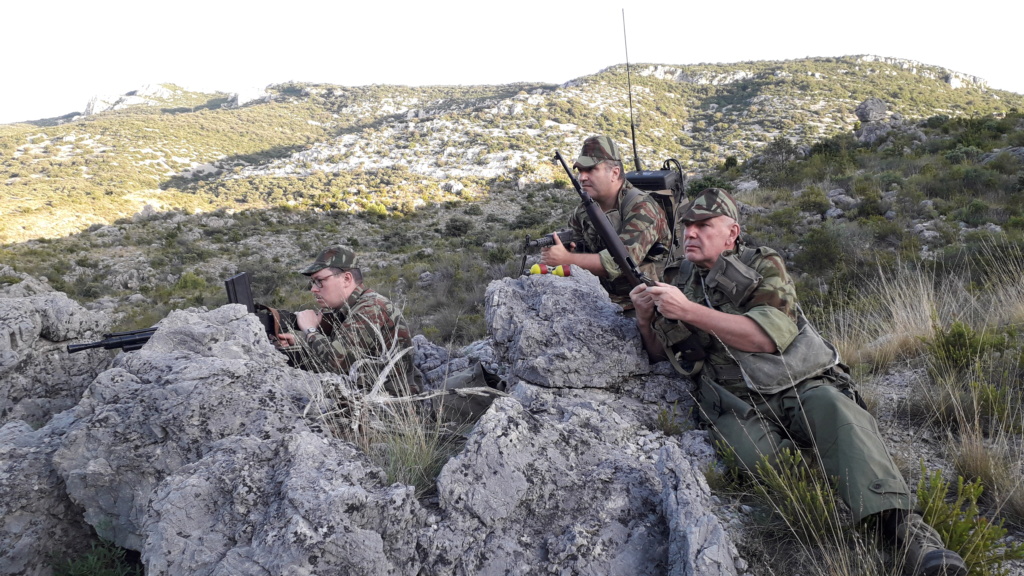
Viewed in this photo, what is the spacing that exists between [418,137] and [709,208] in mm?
59322

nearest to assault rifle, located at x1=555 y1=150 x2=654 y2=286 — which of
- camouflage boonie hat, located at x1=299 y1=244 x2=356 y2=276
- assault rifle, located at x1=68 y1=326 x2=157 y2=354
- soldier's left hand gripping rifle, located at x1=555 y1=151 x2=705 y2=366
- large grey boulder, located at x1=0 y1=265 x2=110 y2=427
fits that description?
soldier's left hand gripping rifle, located at x1=555 y1=151 x2=705 y2=366

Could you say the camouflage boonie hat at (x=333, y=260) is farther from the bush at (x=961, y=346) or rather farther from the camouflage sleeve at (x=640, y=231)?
the bush at (x=961, y=346)

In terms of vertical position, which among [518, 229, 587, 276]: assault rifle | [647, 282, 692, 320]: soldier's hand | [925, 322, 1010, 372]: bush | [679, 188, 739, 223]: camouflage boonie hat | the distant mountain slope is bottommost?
[925, 322, 1010, 372]: bush

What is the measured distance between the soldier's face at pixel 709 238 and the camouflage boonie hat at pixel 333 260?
2.39 meters

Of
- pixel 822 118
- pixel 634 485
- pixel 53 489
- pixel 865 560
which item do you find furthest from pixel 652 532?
pixel 822 118

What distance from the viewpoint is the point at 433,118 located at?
64.9m

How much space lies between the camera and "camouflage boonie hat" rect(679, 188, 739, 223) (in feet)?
8.18

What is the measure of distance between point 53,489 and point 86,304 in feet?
48.4

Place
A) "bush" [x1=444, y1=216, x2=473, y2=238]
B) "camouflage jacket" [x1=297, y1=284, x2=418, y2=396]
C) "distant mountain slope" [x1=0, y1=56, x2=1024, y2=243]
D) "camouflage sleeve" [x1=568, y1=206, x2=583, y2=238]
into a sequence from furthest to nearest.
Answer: "distant mountain slope" [x1=0, y1=56, x2=1024, y2=243]
"bush" [x1=444, y1=216, x2=473, y2=238]
"camouflage sleeve" [x1=568, y1=206, x2=583, y2=238]
"camouflage jacket" [x1=297, y1=284, x2=418, y2=396]

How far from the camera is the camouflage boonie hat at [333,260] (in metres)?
3.51

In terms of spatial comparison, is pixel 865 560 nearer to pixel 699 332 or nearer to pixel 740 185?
pixel 699 332

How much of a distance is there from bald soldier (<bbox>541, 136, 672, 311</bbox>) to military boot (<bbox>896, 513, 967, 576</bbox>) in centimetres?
205

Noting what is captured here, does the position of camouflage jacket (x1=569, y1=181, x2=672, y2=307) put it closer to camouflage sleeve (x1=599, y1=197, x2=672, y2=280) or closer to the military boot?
camouflage sleeve (x1=599, y1=197, x2=672, y2=280)

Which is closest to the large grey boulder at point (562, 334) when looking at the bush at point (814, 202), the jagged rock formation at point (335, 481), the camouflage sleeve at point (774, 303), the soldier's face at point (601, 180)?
the jagged rock formation at point (335, 481)
